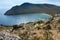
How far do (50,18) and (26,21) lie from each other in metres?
1.98

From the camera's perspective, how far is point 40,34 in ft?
24.2

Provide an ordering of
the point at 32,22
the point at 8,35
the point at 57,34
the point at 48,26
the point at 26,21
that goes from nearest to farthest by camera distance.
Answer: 1. the point at 8,35
2. the point at 57,34
3. the point at 48,26
4. the point at 32,22
5. the point at 26,21

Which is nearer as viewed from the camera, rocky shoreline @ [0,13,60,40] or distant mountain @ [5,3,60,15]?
rocky shoreline @ [0,13,60,40]

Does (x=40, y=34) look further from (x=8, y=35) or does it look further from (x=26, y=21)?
(x=26, y=21)

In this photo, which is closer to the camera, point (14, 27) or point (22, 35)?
point (22, 35)

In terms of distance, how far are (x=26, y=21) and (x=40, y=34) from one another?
3.18 metres

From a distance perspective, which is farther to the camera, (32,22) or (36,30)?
(32,22)

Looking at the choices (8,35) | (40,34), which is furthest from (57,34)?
(8,35)

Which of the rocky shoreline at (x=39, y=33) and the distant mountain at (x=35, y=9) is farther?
the distant mountain at (x=35, y=9)

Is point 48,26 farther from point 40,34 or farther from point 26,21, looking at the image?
point 26,21

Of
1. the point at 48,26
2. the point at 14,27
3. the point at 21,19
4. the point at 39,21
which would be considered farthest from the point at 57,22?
the point at 21,19

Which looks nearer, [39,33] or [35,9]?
[39,33]

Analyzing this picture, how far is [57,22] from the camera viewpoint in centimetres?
830

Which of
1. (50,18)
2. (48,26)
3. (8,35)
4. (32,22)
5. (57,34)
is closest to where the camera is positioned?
(8,35)
